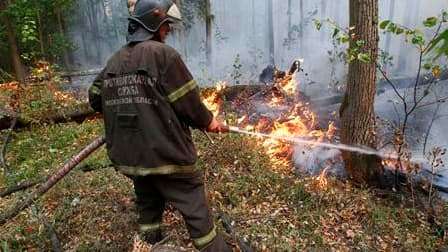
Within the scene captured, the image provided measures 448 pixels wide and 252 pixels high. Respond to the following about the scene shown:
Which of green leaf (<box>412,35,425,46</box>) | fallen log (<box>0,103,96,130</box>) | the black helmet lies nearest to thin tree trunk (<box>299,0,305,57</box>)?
fallen log (<box>0,103,96,130</box>)

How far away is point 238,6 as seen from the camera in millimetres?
19516

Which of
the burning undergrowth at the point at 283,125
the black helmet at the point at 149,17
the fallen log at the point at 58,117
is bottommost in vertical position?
the burning undergrowth at the point at 283,125

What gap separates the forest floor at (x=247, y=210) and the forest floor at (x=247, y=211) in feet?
0.04

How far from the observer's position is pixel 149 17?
2707mm

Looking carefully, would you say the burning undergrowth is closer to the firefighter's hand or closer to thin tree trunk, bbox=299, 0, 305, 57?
the firefighter's hand

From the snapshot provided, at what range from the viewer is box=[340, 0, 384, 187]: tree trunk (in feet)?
14.7

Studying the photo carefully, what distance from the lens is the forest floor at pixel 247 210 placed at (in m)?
3.54

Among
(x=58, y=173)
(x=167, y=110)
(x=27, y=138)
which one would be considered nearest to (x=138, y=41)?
(x=167, y=110)

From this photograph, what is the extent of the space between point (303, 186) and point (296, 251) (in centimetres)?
129

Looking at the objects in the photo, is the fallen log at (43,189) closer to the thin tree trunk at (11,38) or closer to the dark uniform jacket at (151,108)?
the dark uniform jacket at (151,108)

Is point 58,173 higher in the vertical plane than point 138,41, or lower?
lower

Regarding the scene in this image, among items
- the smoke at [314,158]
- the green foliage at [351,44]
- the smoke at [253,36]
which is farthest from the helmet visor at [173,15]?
the smoke at [253,36]

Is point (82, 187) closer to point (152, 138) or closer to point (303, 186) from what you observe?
point (152, 138)

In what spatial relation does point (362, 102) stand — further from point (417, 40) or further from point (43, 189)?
point (43, 189)
